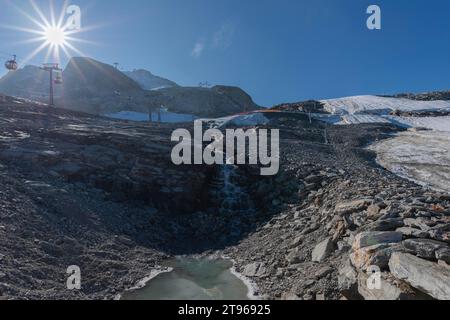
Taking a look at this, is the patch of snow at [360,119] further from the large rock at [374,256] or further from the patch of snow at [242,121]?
the large rock at [374,256]

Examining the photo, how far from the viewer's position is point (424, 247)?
9.51 m

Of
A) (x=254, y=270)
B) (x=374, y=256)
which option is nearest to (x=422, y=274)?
(x=374, y=256)

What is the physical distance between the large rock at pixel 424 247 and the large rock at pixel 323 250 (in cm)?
393

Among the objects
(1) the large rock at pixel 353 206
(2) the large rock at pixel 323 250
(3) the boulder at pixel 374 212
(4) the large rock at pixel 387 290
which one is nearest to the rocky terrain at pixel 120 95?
(1) the large rock at pixel 353 206

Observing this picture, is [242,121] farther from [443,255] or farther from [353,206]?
[443,255]

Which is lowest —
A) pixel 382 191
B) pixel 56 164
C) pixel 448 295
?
pixel 448 295

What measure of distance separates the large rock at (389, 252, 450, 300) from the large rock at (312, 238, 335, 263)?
3.96 metres

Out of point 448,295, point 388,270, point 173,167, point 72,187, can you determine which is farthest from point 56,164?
point 448,295

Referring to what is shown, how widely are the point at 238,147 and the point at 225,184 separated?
7.26 m

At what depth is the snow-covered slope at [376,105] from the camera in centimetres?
6744

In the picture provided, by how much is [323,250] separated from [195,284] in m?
4.98

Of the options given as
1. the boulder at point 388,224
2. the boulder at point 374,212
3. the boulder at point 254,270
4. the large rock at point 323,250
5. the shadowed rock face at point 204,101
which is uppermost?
the shadowed rock face at point 204,101

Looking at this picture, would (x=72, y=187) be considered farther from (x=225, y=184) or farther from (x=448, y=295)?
(x=448, y=295)

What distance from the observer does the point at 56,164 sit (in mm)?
24141
